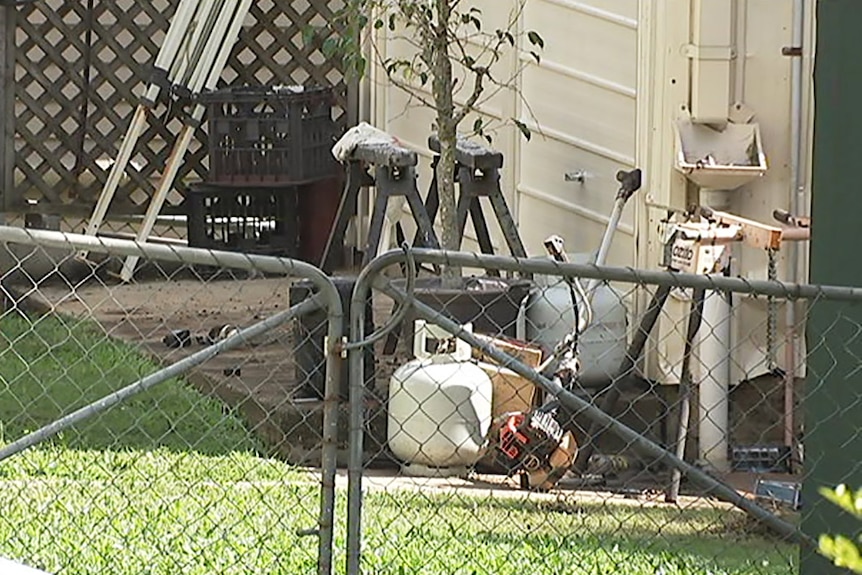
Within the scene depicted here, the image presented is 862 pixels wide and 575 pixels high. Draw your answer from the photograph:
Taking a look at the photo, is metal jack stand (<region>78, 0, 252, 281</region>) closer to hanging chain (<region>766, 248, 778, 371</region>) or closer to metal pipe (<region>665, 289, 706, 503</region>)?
hanging chain (<region>766, 248, 778, 371</region>)

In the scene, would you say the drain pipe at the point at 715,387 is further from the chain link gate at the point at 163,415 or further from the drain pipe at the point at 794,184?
the chain link gate at the point at 163,415

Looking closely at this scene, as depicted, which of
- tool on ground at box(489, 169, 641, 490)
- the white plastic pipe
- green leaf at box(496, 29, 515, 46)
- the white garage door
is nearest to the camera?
tool on ground at box(489, 169, 641, 490)

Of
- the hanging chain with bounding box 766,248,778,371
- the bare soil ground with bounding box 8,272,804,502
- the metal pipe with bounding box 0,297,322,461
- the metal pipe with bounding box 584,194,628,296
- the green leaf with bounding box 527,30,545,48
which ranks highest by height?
the green leaf with bounding box 527,30,545,48

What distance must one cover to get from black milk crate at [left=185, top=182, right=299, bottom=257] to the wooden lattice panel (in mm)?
1068

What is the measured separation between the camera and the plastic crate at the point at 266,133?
1002cm

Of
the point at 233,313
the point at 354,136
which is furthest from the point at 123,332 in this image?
Result: the point at 354,136

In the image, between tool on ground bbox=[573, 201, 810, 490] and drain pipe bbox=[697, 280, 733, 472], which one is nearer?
tool on ground bbox=[573, 201, 810, 490]

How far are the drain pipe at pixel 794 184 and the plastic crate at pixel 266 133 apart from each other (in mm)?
3315

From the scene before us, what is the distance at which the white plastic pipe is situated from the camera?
748 cm

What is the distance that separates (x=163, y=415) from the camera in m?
7.44

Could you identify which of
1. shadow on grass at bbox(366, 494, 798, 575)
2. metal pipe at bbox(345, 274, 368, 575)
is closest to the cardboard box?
shadow on grass at bbox(366, 494, 798, 575)

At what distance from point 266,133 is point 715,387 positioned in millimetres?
3543

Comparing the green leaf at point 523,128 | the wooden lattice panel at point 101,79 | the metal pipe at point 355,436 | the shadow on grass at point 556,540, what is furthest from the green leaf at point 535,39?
the metal pipe at point 355,436

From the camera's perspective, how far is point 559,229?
8.64 m
